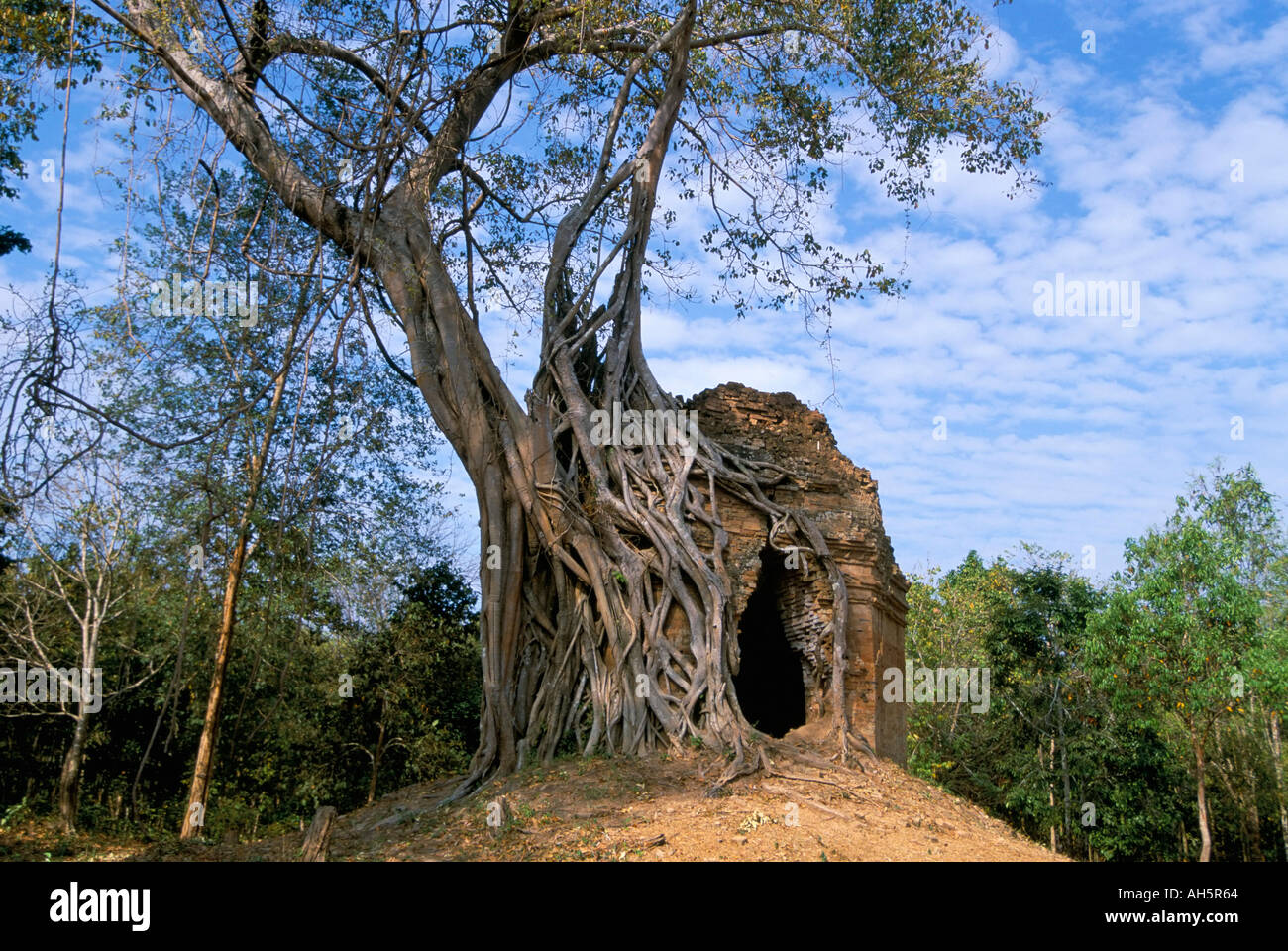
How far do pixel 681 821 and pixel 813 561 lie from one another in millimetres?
4189

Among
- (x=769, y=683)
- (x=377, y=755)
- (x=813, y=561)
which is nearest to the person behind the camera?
(x=813, y=561)

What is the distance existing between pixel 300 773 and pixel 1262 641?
13.9 m

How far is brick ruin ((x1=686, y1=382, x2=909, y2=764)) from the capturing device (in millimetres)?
10625

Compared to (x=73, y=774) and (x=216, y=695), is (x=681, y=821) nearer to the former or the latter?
(x=216, y=695)

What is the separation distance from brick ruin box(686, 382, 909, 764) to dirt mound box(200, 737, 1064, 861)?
1.55 meters

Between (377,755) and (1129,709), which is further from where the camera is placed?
(1129,709)

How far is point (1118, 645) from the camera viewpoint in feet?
52.6

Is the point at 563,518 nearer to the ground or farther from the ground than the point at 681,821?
farther from the ground

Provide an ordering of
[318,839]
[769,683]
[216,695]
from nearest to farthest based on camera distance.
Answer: [318,839]
[216,695]
[769,683]

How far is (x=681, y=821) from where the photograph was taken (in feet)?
23.7

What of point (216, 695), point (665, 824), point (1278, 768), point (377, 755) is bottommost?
point (1278, 768)

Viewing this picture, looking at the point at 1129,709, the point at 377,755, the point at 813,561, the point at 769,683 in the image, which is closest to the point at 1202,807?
the point at 1129,709

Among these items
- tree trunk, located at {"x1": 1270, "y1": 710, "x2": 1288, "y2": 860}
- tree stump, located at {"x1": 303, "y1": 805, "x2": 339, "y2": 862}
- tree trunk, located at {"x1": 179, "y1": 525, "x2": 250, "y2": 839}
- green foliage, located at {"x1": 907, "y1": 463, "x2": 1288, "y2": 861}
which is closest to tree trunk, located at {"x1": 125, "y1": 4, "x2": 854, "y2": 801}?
tree trunk, located at {"x1": 179, "y1": 525, "x2": 250, "y2": 839}

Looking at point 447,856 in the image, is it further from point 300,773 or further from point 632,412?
point 300,773
